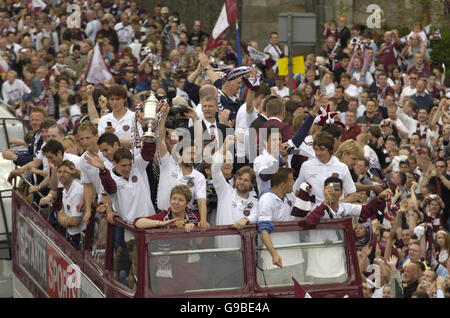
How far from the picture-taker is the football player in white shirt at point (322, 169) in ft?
36.8

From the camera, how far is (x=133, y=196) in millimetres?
10820

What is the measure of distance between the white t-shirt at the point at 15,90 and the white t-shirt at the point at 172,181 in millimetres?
14029

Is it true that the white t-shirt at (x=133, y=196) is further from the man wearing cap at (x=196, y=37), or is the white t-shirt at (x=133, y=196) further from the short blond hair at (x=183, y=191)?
the man wearing cap at (x=196, y=37)

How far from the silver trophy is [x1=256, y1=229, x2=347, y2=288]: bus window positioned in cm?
142

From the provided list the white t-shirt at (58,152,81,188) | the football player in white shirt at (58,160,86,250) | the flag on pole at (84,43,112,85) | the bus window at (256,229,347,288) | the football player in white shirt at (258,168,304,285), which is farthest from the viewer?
the flag on pole at (84,43,112,85)

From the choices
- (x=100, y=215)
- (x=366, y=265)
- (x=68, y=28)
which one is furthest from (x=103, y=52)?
(x=100, y=215)

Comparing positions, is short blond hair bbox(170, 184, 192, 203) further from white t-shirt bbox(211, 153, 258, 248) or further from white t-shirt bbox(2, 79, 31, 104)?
white t-shirt bbox(2, 79, 31, 104)

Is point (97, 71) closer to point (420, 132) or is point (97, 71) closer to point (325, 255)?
point (420, 132)

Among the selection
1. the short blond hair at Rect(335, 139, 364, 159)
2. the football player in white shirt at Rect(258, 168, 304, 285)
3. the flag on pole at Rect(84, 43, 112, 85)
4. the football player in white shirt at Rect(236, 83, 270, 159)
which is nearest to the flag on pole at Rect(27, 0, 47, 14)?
the flag on pole at Rect(84, 43, 112, 85)

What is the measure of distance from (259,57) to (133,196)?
11671mm

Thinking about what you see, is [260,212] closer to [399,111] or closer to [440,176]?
[440,176]

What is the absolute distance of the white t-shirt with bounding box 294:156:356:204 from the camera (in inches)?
441

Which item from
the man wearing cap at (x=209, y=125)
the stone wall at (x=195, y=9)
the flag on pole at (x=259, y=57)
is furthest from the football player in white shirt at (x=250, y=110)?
the stone wall at (x=195, y=9)

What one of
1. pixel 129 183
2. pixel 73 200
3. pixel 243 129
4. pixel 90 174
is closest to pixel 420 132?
pixel 243 129
